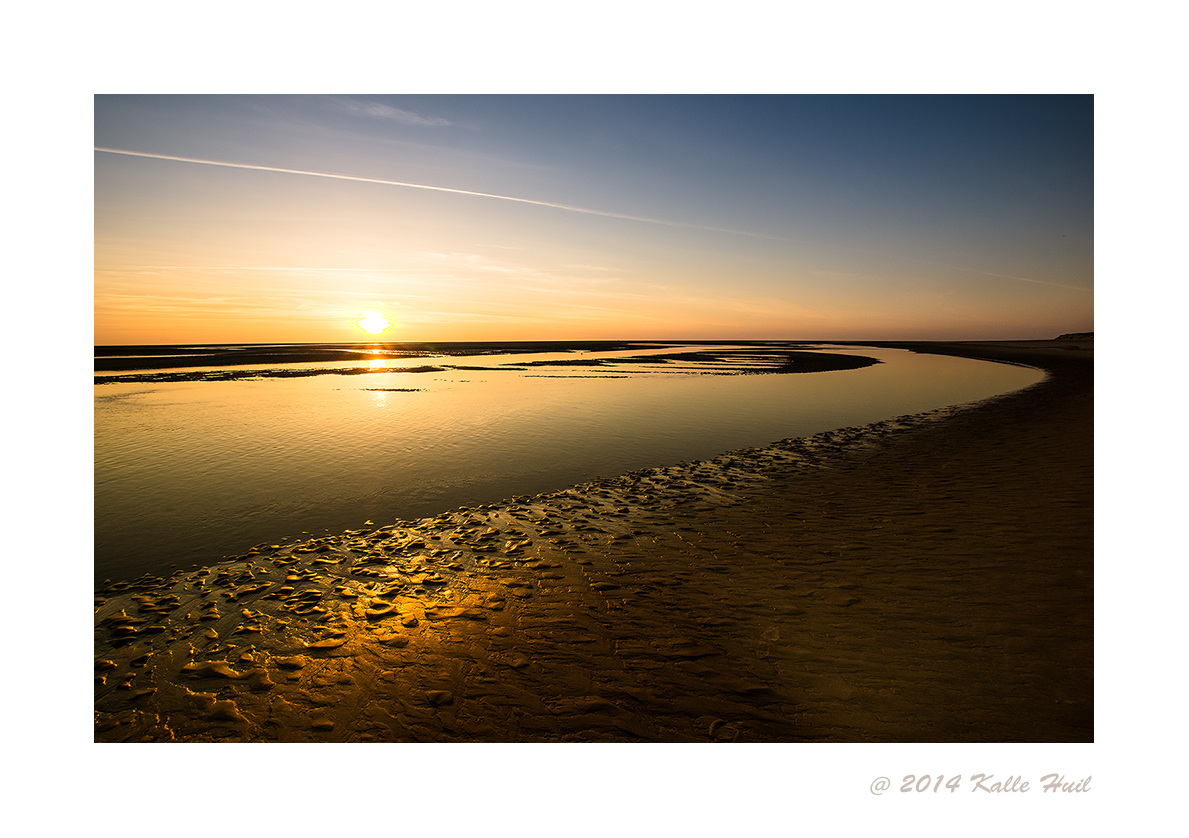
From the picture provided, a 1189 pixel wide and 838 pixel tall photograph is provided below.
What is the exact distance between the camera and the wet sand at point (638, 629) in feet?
14.7

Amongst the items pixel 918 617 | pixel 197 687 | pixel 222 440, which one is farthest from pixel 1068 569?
pixel 222 440

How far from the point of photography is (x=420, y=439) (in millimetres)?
15164

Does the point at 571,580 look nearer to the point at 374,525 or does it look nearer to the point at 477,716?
the point at 477,716

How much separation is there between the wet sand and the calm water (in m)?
1.29

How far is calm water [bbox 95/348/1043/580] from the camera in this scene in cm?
905

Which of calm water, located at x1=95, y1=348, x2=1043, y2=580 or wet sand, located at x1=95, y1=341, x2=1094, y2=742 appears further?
calm water, located at x1=95, y1=348, x2=1043, y2=580

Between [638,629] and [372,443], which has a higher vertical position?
[372,443]

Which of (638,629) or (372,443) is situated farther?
(372,443)

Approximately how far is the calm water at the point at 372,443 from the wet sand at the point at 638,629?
1293 mm

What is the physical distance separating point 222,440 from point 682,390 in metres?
20.3

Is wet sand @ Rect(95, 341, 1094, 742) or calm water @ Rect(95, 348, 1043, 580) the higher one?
calm water @ Rect(95, 348, 1043, 580)

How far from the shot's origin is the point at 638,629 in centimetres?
562

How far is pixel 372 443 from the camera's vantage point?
1460 cm

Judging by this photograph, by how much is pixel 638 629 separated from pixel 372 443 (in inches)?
447
